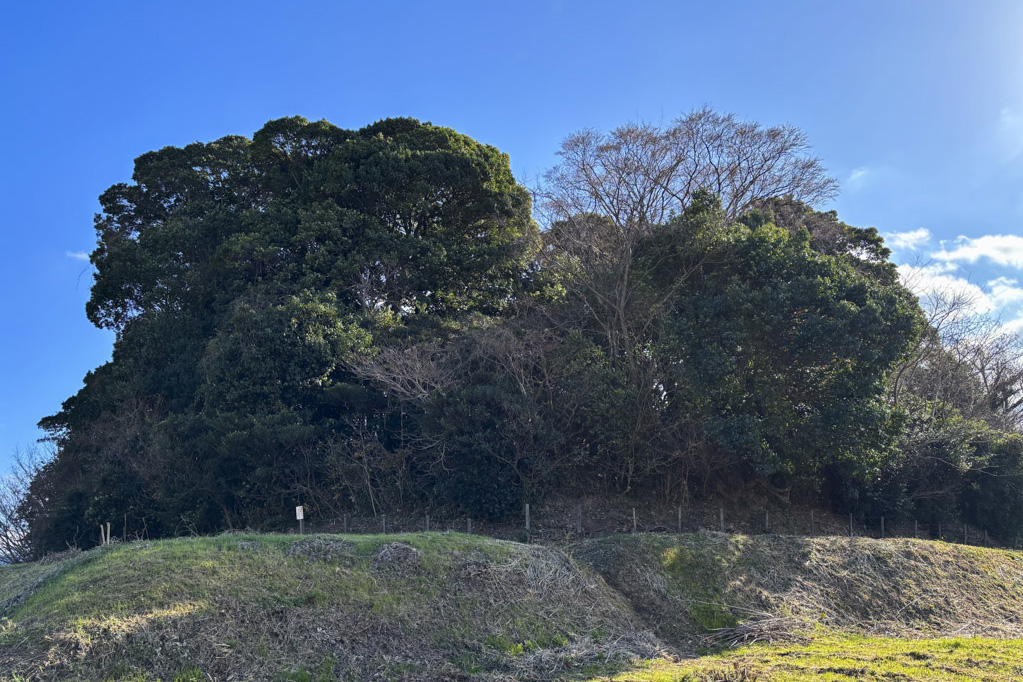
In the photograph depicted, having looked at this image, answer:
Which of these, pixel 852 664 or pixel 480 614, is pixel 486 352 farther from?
pixel 852 664

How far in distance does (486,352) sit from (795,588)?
34.3ft

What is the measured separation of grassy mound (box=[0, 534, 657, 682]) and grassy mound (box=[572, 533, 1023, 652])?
3.94ft

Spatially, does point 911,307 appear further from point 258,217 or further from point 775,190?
point 258,217

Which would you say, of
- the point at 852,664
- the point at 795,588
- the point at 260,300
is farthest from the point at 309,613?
the point at 260,300

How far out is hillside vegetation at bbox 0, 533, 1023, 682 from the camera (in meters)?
10.7

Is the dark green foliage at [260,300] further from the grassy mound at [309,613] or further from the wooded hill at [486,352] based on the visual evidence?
the grassy mound at [309,613]

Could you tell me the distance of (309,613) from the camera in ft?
39.4

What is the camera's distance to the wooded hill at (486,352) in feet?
65.9

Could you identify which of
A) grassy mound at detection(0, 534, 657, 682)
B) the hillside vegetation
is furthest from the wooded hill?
grassy mound at detection(0, 534, 657, 682)

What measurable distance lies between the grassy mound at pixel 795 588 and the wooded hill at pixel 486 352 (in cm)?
270

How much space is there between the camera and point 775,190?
2786cm

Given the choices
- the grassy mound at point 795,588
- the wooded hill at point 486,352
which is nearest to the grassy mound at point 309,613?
the grassy mound at point 795,588

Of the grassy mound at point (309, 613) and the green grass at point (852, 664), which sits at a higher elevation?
the grassy mound at point (309, 613)

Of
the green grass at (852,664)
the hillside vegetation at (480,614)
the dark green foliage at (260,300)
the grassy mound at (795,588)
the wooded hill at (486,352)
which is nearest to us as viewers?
the green grass at (852,664)
